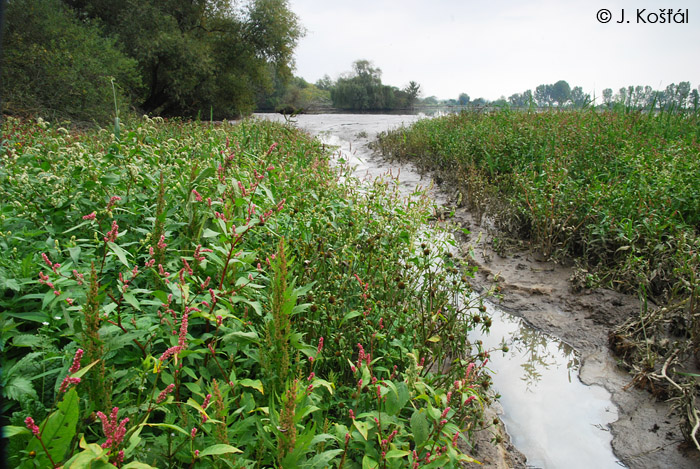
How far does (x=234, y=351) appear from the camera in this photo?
188cm

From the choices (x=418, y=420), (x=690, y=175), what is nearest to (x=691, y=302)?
(x=690, y=175)

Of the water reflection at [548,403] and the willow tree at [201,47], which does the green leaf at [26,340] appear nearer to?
the water reflection at [548,403]

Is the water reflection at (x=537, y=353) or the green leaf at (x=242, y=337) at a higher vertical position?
the green leaf at (x=242, y=337)

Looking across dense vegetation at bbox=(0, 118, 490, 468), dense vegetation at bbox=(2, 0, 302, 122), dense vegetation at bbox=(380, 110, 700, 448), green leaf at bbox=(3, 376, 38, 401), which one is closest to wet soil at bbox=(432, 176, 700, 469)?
dense vegetation at bbox=(380, 110, 700, 448)

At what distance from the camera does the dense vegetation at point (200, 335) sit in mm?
1403

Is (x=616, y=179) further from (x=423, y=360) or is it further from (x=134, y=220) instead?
(x=134, y=220)

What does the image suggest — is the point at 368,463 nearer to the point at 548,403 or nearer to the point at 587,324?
the point at 548,403

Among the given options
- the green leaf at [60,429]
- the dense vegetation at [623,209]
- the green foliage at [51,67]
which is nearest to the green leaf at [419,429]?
the green leaf at [60,429]

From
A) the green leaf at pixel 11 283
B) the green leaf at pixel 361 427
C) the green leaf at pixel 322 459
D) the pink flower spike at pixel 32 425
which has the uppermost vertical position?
the green leaf at pixel 11 283

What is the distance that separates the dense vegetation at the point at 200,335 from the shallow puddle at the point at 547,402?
15.6 inches

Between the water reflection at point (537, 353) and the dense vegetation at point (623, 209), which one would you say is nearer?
the dense vegetation at point (623, 209)

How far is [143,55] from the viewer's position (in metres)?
16.1

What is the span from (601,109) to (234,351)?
10918mm

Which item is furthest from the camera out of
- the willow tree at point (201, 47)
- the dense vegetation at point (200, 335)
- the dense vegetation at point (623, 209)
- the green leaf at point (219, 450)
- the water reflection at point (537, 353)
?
the willow tree at point (201, 47)
